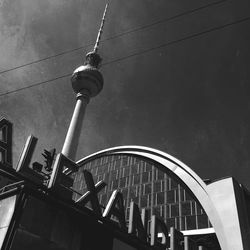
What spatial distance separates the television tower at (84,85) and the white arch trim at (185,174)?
37.6 ft

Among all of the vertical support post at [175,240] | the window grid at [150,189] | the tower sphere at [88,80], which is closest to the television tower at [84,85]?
the tower sphere at [88,80]

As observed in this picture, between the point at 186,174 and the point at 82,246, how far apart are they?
89.7 feet

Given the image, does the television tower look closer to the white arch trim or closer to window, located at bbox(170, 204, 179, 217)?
the white arch trim

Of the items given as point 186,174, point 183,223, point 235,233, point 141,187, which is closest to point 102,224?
point 235,233

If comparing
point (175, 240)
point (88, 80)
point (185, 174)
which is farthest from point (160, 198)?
point (175, 240)

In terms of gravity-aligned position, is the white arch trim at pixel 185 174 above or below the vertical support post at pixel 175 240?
above

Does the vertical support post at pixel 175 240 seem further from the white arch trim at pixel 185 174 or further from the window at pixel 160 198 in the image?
the window at pixel 160 198

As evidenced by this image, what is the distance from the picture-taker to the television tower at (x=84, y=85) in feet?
171

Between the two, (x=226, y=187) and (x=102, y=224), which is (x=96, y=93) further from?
(x=102, y=224)

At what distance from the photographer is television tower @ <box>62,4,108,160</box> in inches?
2057

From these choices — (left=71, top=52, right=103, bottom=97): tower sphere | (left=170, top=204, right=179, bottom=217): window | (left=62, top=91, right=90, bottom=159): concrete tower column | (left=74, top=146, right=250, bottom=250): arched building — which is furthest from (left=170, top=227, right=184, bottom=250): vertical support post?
(left=71, top=52, right=103, bottom=97): tower sphere

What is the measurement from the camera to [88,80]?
6234 cm

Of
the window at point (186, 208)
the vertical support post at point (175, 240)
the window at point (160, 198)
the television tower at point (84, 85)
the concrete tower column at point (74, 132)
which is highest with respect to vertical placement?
the television tower at point (84, 85)

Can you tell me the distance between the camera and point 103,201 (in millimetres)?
60281
